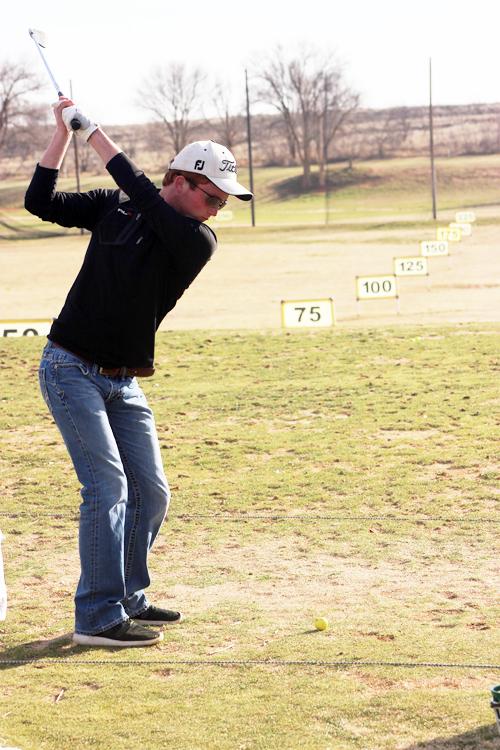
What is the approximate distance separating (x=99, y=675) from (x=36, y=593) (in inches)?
51.4

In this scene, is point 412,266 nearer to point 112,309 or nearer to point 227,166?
point 227,166

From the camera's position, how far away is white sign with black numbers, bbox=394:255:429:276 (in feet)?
83.8

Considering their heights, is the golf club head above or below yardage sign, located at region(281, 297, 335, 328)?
above

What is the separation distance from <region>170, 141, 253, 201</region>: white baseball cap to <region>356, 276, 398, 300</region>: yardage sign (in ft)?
52.4

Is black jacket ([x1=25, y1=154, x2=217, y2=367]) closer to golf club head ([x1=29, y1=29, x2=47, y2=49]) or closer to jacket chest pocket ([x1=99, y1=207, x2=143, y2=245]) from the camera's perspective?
jacket chest pocket ([x1=99, y1=207, x2=143, y2=245])

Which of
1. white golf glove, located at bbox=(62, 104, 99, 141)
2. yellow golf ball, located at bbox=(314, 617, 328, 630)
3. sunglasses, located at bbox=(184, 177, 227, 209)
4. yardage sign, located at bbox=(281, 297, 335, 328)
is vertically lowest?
yardage sign, located at bbox=(281, 297, 335, 328)

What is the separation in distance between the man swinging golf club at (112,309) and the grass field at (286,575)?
456 millimetres

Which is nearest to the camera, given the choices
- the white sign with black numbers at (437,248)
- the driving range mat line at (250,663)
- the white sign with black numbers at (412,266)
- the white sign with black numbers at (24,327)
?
the driving range mat line at (250,663)

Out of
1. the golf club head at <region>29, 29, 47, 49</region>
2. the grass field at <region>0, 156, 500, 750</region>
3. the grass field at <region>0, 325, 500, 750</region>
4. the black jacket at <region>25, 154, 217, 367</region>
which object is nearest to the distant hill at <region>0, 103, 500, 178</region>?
the grass field at <region>0, 156, 500, 750</region>

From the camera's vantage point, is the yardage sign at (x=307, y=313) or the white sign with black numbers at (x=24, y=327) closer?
the white sign with black numbers at (x=24, y=327)

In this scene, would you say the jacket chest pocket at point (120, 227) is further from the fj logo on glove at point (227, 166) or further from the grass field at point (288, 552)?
the grass field at point (288, 552)

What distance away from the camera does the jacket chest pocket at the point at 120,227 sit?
4.85 meters

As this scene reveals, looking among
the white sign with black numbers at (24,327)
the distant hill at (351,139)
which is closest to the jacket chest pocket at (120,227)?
the white sign with black numbers at (24,327)

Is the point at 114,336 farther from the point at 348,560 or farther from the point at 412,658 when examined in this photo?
the point at 348,560
